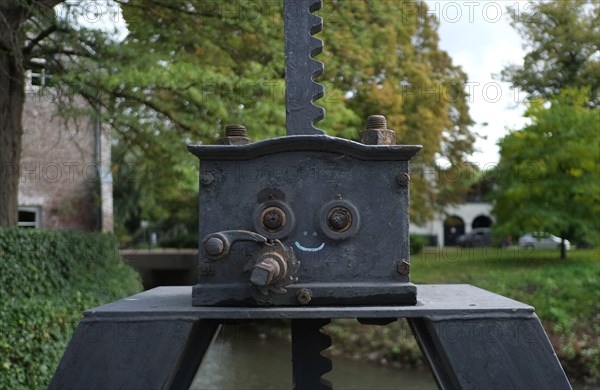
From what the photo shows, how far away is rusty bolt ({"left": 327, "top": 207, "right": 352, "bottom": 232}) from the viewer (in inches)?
152

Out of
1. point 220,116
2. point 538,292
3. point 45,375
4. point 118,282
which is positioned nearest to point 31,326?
point 45,375

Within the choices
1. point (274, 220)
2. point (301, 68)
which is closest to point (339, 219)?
point (274, 220)

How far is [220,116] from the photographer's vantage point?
1014 centimetres

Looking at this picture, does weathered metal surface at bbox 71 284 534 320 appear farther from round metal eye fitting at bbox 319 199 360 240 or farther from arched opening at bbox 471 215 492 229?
arched opening at bbox 471 215 492 229

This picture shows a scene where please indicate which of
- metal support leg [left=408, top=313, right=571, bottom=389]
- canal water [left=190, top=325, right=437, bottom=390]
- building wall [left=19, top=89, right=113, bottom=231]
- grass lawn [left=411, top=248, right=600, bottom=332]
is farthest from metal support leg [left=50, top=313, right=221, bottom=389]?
→ building wall [left=19, top=89, right=113, bottom=231]

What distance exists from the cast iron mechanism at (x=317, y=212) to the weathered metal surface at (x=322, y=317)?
166 mm

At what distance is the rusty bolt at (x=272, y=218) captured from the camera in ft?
12.6

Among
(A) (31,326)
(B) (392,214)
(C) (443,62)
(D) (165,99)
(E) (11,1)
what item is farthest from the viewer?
(C) (443,62)

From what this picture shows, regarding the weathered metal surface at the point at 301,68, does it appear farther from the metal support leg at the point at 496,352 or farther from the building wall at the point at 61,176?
the building wall at the point at 61,176

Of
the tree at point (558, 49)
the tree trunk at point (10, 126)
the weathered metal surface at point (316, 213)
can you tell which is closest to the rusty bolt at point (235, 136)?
the weathered metal surface at point (316, 213)

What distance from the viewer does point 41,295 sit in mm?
8695

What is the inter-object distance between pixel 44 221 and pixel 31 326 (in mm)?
11764

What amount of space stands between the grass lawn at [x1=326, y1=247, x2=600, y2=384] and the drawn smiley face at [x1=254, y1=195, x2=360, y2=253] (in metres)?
9.35

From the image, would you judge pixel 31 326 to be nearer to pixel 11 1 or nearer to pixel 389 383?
pixel 11 1
